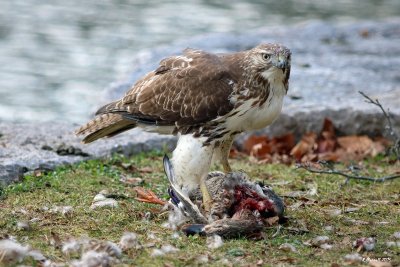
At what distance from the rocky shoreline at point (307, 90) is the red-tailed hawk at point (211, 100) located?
1429 millimetres

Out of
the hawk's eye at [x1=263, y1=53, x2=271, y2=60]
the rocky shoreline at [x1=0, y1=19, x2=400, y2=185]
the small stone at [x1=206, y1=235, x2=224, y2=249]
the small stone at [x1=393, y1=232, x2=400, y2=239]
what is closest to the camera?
the small stone at [x1=206, y1=235, x2=224, y2=249]

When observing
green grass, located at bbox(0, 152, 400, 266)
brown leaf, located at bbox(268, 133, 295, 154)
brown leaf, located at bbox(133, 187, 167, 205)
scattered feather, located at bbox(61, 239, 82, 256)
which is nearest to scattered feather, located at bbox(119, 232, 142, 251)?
green grass, located at bbox(0, 152, 400, 266)

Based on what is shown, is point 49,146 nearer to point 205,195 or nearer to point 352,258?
point 205,195

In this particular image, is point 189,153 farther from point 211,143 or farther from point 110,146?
point 110,146

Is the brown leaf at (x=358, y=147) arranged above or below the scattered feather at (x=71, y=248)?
below

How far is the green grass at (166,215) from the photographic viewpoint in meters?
5.61

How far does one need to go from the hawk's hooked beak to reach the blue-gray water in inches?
213

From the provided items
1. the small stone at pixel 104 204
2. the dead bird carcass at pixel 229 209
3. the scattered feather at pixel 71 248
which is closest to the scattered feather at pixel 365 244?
the dead bird carcass at pixel 229 209

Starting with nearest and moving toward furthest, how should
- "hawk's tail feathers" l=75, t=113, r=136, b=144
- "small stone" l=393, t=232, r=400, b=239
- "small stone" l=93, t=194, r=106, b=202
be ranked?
"small stone" l=393, t=232, r=400, b=239 < "small stone" l=93, t=194, r=106, b=202 < "hawk's tail feathers" l=75, t=113, r=136, b=144

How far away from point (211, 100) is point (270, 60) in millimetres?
503

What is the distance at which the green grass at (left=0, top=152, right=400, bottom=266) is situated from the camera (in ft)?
18.4

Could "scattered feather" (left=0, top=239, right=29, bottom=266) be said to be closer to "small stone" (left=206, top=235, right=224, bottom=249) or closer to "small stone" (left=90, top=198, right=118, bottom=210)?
"small stone" (left=206, top=235, right=224, bottom=249)

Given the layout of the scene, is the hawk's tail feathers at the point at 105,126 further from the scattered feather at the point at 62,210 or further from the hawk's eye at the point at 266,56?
the hawk's eye at the point at 266,56

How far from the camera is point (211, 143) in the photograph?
21.8 ft
